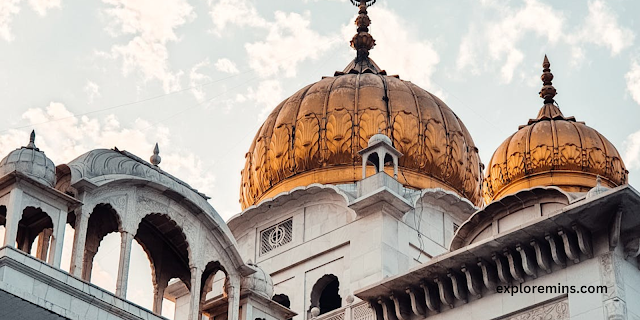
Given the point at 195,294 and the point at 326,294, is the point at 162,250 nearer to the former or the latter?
the point at 195,294

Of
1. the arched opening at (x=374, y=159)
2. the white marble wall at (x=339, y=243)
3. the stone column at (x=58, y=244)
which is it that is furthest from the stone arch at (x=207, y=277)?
the arched opening at (x=374, y=159)

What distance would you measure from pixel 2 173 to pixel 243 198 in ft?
39.5

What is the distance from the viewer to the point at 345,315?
74.2 feet

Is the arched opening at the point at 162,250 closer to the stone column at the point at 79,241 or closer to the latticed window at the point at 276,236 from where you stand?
the stone column at the point at 79,241

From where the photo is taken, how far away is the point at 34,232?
58.1 feet

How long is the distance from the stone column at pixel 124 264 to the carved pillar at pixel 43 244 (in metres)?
0.95

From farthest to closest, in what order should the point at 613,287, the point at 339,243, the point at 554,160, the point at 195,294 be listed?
the point at 554,160, the point at 339,243, the point at 613,287, the point at 195,294

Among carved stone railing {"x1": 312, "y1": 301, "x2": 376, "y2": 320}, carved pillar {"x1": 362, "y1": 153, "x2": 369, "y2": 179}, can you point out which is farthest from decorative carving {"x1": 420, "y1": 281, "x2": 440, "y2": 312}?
carved pillar {"x1": 362, "y1": 153, "x2": 369, "y2": 179}

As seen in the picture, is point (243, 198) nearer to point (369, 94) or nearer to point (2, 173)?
point (369, 94)

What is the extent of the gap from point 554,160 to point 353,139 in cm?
391

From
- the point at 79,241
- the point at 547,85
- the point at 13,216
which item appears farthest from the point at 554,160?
the point at 13,216

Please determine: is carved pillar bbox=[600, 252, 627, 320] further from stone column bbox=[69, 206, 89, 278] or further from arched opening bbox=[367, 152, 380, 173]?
stone column bbox=[69, 206, 89, 278]

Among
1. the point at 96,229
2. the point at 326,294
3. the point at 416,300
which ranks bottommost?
the point at 96,229

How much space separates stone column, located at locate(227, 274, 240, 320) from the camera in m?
19.2
